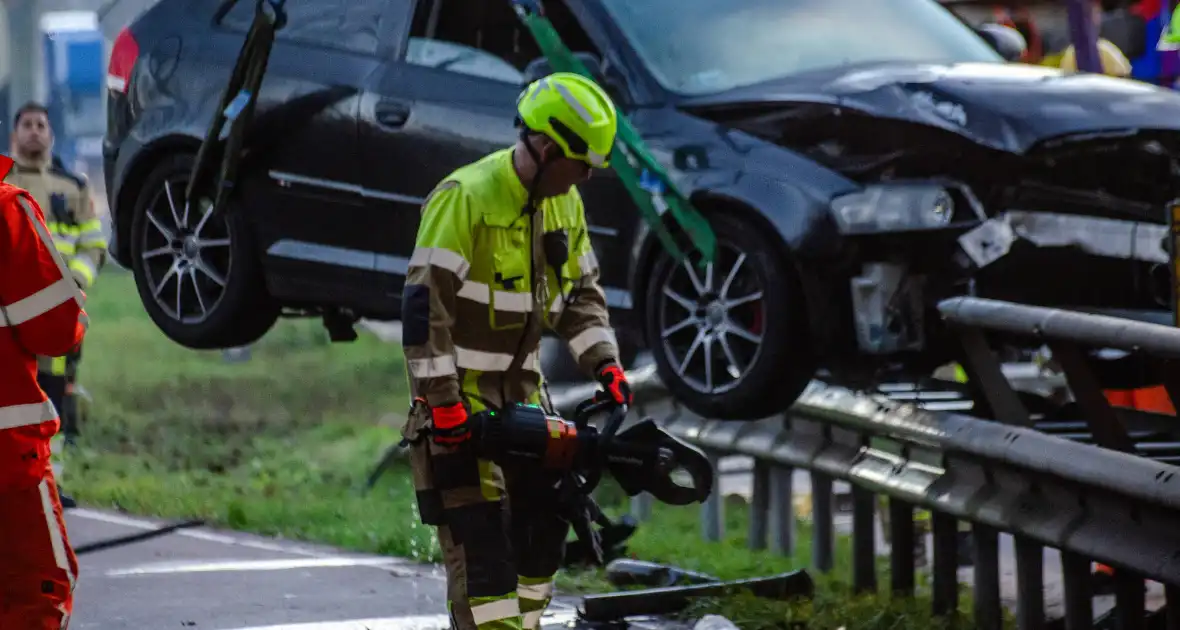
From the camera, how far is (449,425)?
5.78 metres

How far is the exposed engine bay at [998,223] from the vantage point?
295 inches

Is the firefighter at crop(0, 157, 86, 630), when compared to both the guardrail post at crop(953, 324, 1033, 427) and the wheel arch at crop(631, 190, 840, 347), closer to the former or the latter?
the wheel arch at crop(631, 190, 840, 347)

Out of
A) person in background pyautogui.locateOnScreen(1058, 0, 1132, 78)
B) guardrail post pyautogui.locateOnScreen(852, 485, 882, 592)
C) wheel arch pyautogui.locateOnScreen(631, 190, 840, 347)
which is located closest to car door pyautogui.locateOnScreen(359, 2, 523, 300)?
wheel arch pyautogui.locateOnScreen(631, 190, 840, 347)

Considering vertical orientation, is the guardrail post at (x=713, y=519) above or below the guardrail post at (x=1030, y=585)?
below

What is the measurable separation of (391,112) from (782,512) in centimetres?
254

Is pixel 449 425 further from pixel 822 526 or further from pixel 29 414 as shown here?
pixel 822 526

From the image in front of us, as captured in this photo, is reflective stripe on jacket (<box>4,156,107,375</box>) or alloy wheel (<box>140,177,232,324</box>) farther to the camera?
reflective stripe on jacket (<box>4,156,107,375</box>)

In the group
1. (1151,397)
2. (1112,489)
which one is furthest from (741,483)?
(1112,489)

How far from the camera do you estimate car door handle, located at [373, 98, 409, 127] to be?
8.31 metres

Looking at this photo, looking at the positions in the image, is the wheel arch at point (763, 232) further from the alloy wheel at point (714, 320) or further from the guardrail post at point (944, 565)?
the guardrail post at point (944, 565)

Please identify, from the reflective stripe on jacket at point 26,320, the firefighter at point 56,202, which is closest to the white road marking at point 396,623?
the reflective stripe on jacket at point 26,320

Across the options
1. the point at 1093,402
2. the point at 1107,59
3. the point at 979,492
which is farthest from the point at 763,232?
the point at 1107,59

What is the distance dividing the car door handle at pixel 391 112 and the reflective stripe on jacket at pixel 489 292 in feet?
7.02

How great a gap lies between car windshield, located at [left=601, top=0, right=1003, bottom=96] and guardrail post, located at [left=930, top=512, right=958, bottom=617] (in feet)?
5.48
